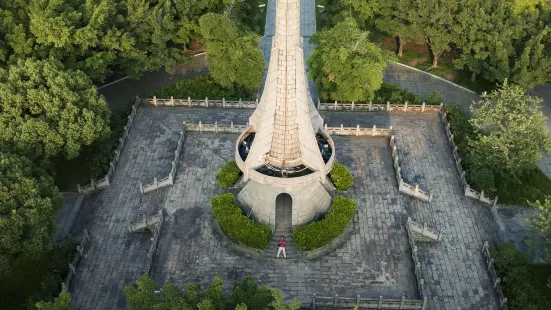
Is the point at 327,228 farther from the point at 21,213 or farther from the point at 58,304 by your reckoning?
the point at 21,213

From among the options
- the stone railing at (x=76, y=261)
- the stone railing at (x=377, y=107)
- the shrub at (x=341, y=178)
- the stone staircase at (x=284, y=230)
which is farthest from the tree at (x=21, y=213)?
the stone railing at (x=377, y=107)

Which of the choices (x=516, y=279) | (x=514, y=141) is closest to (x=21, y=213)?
(x=516, y=279)

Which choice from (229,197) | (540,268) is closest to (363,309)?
(229,197)

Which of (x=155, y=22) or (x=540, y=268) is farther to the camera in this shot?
(x=155, y=22)

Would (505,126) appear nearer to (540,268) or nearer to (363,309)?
(540,268)

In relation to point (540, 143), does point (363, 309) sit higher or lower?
lower

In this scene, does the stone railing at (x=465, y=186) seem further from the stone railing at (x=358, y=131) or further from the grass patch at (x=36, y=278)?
the grass patch at (x=36, y=278)

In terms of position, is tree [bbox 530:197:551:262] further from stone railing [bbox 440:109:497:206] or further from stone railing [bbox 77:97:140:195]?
stone railing [bbox 77:97:140:195]
